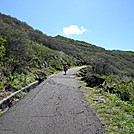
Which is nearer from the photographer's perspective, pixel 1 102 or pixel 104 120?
pixel 104 120

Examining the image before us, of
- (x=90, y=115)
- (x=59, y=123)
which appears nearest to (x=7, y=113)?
(x=59, y=123)

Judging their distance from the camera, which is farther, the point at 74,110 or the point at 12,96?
the point at 12,96

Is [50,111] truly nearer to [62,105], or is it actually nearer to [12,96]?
[62,105]

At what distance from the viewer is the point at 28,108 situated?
4691mm

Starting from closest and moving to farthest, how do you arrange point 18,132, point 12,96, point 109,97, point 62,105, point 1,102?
point 18,132
point 1,102
point 62,105
point 12,96
point 109,97

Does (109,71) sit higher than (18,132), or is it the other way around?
(109,71)

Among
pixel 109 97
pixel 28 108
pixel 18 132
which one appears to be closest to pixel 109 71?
pixel 109 97

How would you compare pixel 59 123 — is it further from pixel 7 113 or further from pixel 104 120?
pixel 7 113

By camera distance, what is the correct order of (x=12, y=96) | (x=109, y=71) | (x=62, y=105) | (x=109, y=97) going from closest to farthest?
(x=62, y=105), (x=12, y=96), (x=109, y=97), (x=109, y=71)

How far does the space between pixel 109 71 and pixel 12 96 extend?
1229cm

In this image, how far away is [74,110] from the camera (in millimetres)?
4605

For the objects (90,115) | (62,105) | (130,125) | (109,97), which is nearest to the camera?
(130,125)

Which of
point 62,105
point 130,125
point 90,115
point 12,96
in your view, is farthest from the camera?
point 12,96

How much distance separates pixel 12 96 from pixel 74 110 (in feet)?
9.08
